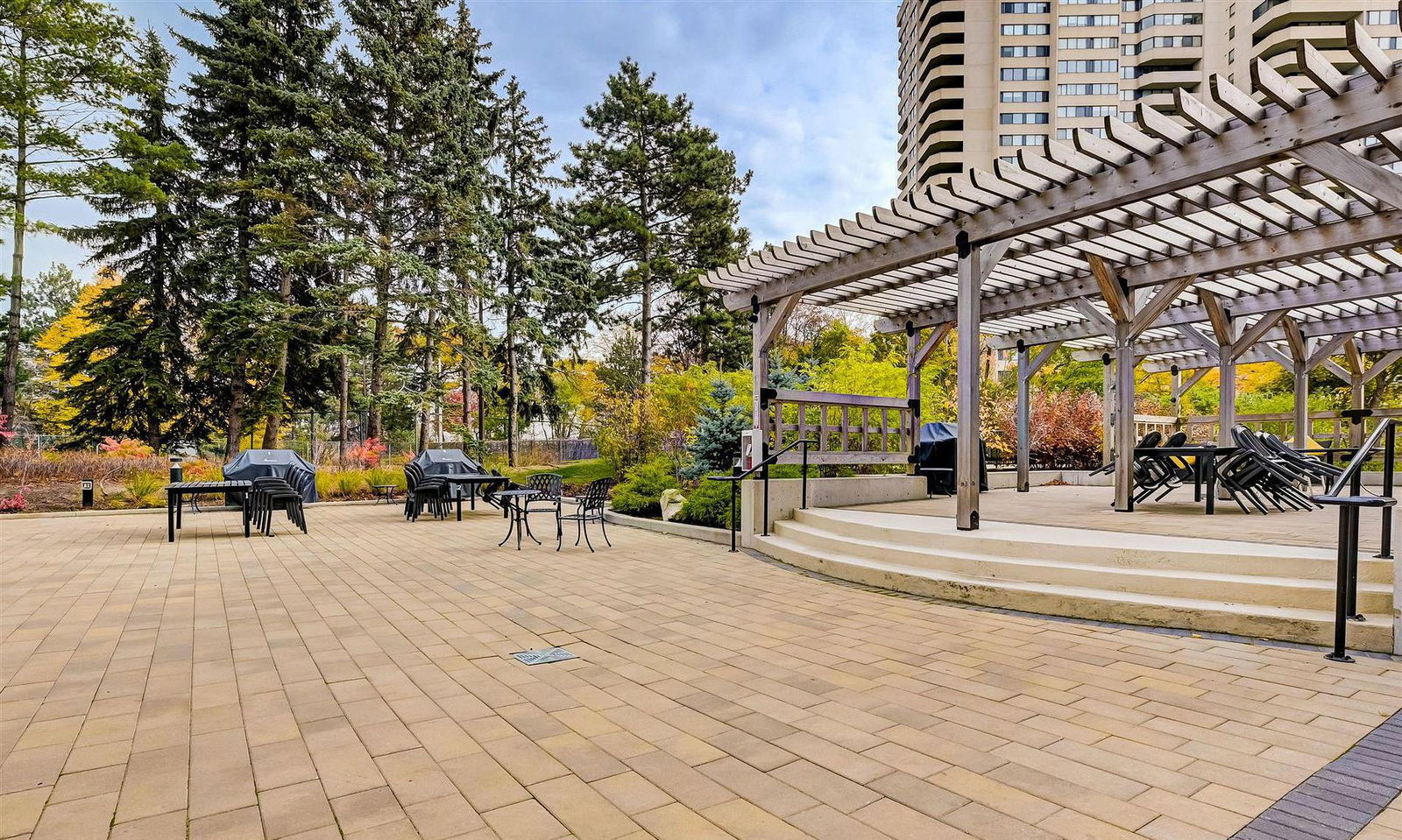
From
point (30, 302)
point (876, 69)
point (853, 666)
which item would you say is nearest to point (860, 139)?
point (876, 69)

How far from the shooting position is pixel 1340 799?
7.17 ft

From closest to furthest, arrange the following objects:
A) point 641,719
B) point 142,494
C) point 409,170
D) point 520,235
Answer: point 641,719
point 142,494
point 409,170
point 520,235

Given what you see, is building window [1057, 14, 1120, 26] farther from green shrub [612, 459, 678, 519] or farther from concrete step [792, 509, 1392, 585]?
concrete step [792, 509, 1392, 585]

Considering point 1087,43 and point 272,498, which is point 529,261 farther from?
point 1087,43

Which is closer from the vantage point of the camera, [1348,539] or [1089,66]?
[1348,539]

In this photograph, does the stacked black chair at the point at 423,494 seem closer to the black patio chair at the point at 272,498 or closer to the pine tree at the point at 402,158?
the black patio chair at the point at 272,498

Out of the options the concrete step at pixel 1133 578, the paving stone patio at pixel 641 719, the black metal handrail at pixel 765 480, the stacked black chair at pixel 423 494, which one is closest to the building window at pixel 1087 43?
the black metal handrail at pixel 765 480

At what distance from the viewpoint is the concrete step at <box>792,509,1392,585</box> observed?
14.5 feet

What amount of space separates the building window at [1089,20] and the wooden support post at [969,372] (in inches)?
2391

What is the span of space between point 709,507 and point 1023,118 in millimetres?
56082

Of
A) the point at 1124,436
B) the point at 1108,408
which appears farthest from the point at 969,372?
the point at 1108,408

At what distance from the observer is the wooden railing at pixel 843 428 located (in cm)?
895

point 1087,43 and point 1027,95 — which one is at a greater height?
point 1087,43

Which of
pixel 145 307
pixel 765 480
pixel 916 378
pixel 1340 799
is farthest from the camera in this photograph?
pixel 145 307
